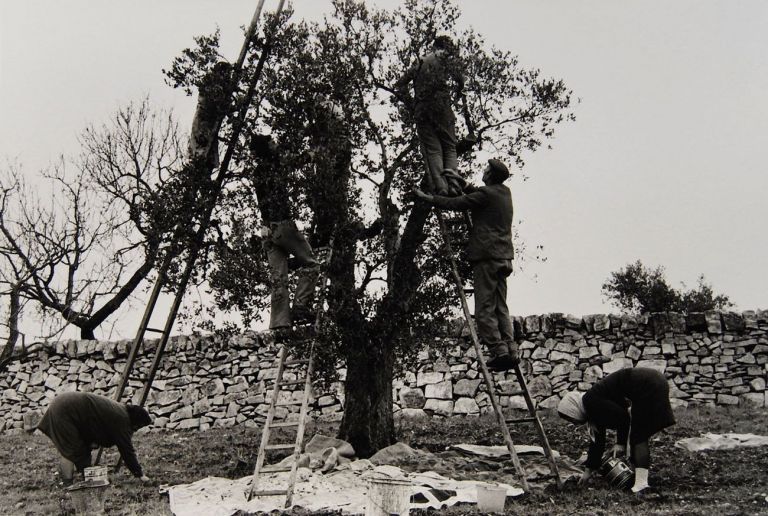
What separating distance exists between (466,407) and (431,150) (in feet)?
23.4

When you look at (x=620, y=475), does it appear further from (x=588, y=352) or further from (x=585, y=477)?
(x=588, y=352)

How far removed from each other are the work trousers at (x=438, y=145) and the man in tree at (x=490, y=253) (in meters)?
0.46

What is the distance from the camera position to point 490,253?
882 cm

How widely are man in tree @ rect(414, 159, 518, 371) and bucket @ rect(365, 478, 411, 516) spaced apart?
7.91 ft

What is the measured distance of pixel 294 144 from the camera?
30.0ft

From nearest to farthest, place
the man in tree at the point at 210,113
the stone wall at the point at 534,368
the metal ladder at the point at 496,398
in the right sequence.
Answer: the metal ladder at the point at 496,398, the man in tree at the point at 210,113, the stone wall at the point at 534,368

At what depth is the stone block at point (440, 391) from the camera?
14961 mm

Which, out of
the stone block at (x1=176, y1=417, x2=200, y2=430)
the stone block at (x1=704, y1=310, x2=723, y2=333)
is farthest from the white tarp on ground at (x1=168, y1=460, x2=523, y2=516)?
the stone block at (x1=704, y1=310, x2=723, y2=333)

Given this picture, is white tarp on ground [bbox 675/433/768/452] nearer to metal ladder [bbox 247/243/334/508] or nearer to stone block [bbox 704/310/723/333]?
stone block [bbox 704/310/723/333]

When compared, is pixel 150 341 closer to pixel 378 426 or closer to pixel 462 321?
pixel 462 321

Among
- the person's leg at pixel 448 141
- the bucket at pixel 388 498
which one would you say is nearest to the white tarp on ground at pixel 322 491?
the bucket at pixel 388 498


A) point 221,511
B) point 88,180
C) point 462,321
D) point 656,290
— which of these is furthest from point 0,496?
point 656,290

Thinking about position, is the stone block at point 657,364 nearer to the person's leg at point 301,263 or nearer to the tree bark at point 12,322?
the person's leg at point 301,263

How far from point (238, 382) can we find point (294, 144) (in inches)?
330
